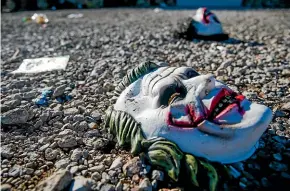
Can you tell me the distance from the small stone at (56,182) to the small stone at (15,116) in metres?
1.04

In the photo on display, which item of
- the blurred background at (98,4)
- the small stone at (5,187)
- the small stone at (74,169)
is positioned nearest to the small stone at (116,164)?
the small stone at (74,169)

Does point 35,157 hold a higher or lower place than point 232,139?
lower

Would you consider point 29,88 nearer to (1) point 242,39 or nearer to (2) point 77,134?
(2) point 77,134

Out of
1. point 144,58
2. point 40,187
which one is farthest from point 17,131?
point 144,58

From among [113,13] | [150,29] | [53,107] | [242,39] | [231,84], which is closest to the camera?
[53,107]

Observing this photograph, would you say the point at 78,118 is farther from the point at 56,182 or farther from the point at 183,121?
the point at 183,121

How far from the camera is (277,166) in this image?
8.55 feet

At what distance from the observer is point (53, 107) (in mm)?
3670

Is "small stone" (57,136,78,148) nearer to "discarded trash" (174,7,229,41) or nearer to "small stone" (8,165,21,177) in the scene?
"small stone" (8,165,21,177)

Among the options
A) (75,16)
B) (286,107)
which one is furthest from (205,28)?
(75,16)

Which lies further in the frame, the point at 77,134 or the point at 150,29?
the point at 150,29

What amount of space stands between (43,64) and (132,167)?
3106 millimetres

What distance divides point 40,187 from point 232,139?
1253mm

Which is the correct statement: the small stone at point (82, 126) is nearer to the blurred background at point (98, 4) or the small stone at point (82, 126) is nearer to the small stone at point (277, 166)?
the small stone at point (277, 166)
